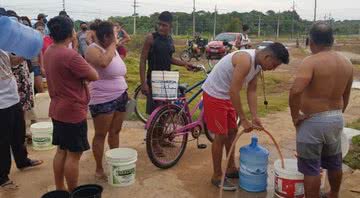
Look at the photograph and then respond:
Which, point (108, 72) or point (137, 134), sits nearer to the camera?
point (108, 72)

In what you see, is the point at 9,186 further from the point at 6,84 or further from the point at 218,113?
the point at 218,113

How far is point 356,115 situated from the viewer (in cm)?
753

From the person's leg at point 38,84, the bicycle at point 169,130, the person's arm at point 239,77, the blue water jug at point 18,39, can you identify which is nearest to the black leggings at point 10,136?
the blue water jug at point 18,39

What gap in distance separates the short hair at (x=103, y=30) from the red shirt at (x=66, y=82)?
0.53 meters

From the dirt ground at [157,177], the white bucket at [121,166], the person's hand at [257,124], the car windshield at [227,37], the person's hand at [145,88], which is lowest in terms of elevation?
the dirt ground at [157,177]

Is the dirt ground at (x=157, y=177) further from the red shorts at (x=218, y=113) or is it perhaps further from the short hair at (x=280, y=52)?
the short hair at (x=280, y=52)

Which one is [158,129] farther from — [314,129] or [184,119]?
[314,129]

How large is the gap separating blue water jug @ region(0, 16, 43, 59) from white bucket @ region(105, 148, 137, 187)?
1.31m

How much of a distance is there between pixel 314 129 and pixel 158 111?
1872 mm

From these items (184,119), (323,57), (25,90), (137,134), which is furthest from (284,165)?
(25,90)

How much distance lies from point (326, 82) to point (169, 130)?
6.96 ft

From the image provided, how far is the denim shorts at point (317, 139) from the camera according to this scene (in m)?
3.30

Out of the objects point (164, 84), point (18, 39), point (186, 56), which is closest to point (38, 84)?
point (164, 84)

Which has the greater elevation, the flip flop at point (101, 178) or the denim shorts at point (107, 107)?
the denim shorts at point (107, 107)
